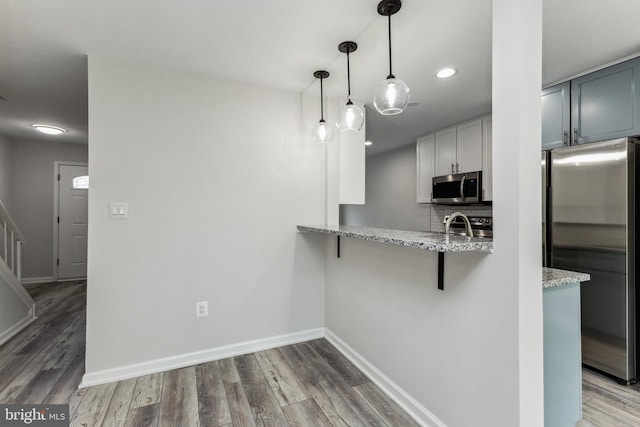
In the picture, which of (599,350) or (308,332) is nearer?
(599,350)

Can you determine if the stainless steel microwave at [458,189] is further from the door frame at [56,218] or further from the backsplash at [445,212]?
the door frame at [56,218]

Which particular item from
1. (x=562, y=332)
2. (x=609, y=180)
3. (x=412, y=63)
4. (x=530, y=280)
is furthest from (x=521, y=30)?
(x=609, y=180)

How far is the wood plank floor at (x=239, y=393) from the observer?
177 centimetres

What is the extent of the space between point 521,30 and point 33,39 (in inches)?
108

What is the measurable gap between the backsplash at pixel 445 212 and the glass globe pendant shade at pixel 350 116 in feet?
8.36

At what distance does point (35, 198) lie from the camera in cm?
491

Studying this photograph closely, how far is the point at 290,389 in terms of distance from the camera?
6.73ft

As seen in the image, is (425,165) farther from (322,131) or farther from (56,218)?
(56,218)

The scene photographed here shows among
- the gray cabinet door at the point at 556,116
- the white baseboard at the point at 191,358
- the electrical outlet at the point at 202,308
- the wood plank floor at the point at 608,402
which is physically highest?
the gray cabinet door at the point at 556,116

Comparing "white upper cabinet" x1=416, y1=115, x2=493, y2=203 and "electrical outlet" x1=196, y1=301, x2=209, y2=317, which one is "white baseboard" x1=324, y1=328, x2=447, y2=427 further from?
"white upper cabinet" x1=416, y1=115, x2=493, y2=203

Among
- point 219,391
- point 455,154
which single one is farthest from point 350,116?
point 455,154

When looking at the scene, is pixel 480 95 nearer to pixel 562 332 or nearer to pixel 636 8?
Result: pixel 636 8

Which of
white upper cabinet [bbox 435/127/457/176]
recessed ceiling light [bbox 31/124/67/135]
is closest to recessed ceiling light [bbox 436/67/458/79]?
white upper cabinet [bbox 435/127/457/176]

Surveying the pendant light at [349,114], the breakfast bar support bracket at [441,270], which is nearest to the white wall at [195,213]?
the pendant light at [349,114]
